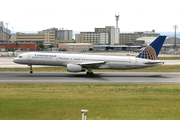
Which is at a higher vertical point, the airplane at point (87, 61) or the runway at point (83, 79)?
the airplane at point (87, 61)

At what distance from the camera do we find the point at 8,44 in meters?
157

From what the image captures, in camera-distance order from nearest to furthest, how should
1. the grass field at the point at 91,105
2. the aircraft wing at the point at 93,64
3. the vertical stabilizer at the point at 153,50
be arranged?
the grass field at the point at 91,105, the aircraft wing at the point at 93,64, the vertical stabilizer at the point at 153,50

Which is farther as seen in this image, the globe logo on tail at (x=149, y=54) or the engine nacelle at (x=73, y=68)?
the globe logo on tail at (x=149, y=54)

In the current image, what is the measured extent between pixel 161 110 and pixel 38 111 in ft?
30.1

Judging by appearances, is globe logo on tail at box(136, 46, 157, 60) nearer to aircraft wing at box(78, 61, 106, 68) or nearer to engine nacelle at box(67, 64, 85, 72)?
aircraft wing at box(78, 61, 106, 68)

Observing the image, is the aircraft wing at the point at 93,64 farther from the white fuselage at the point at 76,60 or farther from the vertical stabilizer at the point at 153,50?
the vertical stabilizer at the point at 153,50

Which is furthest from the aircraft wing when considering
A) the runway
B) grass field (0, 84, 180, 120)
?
grass field (0, 84, 180, 120)

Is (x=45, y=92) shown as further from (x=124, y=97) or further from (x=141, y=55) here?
(x=141, y=55)

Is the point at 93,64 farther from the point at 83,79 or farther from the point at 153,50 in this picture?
the point at 153,50

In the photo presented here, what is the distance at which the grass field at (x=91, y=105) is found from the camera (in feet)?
57.5

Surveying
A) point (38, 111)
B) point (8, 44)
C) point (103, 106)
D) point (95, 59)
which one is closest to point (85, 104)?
point (103, 106)

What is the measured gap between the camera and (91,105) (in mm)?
20625

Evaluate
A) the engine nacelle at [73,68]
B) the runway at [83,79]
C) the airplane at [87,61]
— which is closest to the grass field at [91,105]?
the runway at [83,79]

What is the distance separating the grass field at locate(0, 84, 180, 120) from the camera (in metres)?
17.5
